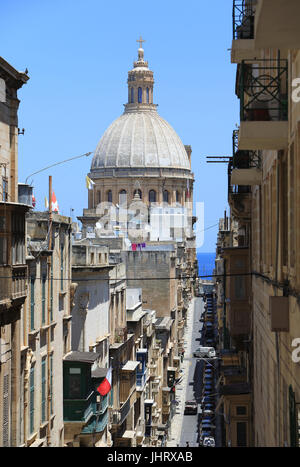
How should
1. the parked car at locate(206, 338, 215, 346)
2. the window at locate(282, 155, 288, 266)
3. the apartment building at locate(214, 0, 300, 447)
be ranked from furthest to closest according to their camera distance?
the parked car at locate(206, 338, 215, 346), the window at locate(282, 155, 288, 266), the apartment building at locate(214, 0, 300, 447)

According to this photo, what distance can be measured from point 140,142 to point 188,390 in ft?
145

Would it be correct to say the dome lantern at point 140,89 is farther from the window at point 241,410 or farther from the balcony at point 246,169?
the balcony at point 246,169

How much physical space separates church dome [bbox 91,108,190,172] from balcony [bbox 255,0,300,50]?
303 ft

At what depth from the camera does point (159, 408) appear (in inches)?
1991

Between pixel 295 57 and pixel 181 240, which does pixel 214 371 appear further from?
pixel 295 57

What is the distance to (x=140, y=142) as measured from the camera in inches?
4043

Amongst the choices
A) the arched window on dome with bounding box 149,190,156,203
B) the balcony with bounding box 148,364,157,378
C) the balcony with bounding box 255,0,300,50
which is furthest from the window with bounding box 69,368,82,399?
the arched window on dome with bounding box 149,190,156,203

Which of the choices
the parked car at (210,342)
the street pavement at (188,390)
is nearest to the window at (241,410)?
the street pavement at (188,390)

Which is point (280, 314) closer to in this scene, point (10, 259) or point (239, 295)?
point (10, 259)

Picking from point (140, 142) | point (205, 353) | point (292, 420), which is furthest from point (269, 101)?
point (140, 142)

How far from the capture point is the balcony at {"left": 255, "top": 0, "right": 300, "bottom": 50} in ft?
27.4

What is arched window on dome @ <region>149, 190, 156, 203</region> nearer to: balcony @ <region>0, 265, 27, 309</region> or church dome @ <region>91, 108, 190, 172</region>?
church dome @ <region>91, 108, 190, 172</region>

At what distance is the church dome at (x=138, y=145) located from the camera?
102m
